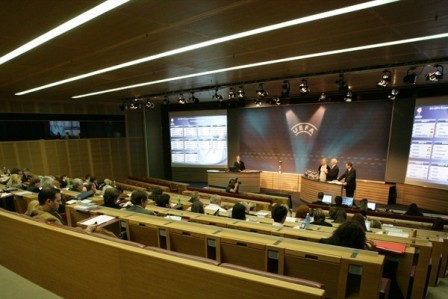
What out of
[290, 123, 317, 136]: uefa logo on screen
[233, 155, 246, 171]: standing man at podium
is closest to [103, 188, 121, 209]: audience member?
[233, 155, 246, 171]: standing man at podium

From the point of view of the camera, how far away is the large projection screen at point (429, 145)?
755 centimetres

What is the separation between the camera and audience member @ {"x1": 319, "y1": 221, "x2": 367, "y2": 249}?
244 cm

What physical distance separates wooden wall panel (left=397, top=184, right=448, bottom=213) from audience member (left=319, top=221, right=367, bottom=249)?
22.8 feet

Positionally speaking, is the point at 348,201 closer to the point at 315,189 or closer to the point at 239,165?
the point at 315,189

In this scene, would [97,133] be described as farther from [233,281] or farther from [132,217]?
[233,281]

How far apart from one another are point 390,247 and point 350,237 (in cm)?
51

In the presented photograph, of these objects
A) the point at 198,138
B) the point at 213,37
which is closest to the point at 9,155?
the point at 198,138

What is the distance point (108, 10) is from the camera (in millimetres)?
2512

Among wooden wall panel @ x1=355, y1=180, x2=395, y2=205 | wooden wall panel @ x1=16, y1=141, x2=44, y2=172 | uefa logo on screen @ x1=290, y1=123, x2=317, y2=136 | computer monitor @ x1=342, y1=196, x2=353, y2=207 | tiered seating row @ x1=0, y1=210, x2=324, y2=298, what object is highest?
uefa logo on screen @ x1=290, y1=123, x2=317, y2=136

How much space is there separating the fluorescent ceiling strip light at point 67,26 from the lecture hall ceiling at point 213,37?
0.22 ft

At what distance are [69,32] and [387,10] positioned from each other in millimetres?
3553

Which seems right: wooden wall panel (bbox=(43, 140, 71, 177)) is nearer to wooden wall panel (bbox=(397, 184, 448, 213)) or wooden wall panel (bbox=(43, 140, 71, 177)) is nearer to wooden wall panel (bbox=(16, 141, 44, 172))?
wooden wall panel (bbox=(16, 141, 44, 172))

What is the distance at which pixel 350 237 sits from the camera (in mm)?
2459

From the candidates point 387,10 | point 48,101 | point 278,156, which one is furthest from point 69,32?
point 278,156
